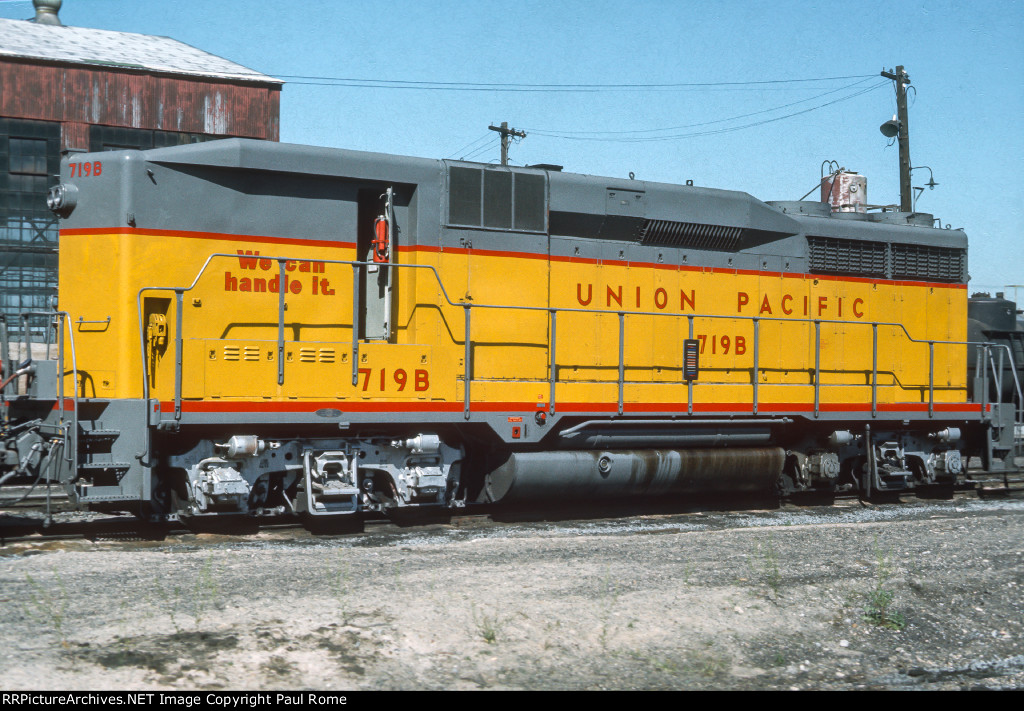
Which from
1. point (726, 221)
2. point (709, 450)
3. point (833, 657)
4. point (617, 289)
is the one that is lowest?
point (833, 657)

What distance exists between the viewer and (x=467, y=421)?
10.2 meters

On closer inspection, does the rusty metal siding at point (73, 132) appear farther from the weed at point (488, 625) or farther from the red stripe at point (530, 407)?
Answer: the weed at point (488, 625)

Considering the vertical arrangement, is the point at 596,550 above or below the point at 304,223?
below

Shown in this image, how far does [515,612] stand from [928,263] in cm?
950

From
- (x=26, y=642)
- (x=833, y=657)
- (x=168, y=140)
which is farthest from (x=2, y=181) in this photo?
(x=833, y=657)

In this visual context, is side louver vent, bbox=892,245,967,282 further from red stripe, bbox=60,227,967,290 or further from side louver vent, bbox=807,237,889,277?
side louver vent, bbox=807,237,889,277

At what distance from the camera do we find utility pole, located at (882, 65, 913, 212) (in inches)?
965

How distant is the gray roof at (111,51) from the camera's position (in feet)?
88.4

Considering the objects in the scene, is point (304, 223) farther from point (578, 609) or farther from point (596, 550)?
point (578, 609)

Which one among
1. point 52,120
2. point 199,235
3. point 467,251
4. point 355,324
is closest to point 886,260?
point 467,251

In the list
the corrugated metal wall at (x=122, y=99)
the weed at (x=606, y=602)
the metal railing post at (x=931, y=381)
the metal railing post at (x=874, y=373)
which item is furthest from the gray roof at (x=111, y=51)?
the weed at (x=606, y=602)

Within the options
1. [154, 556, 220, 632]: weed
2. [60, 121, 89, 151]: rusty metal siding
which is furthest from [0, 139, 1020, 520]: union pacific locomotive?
[60, 121, 89, 151]: rusty metal siding

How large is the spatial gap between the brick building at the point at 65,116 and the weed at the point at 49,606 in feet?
72.0

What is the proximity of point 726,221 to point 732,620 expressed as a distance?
659cm
